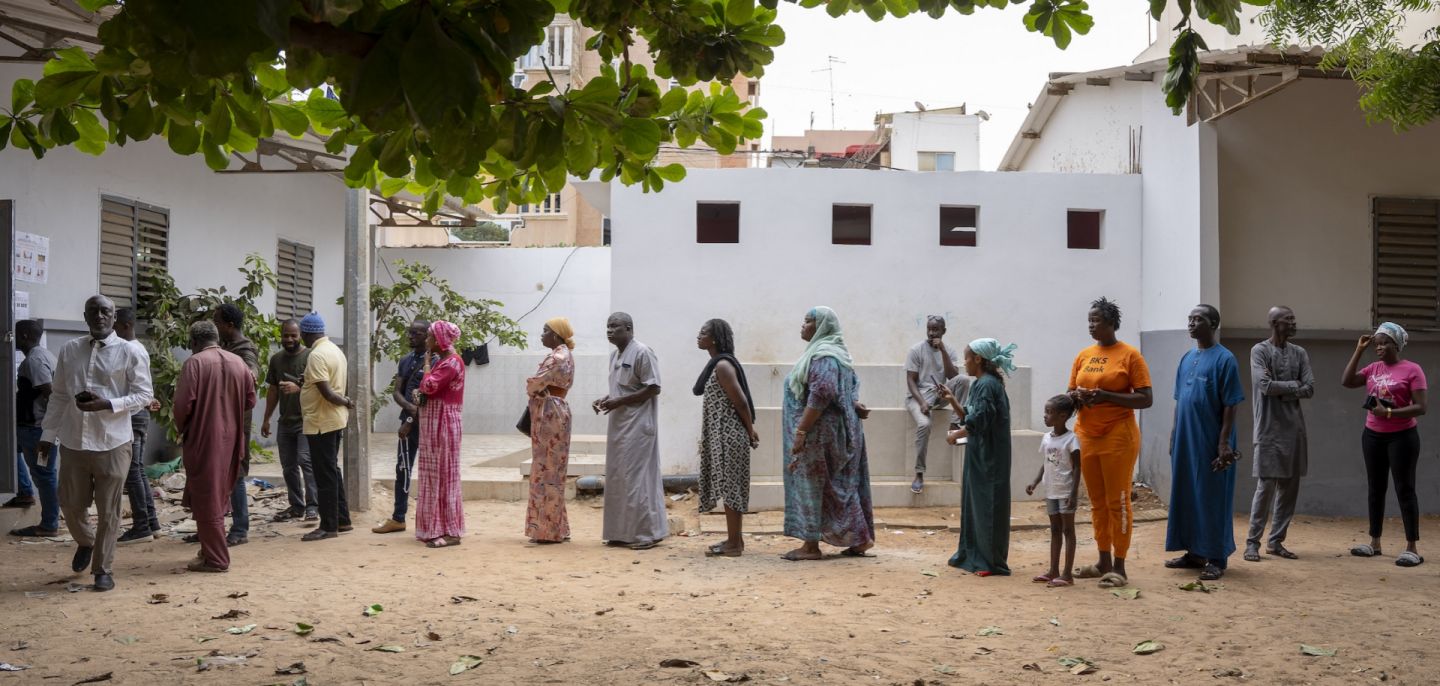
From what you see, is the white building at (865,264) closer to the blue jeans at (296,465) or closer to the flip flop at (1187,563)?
the blue jeans at (296,465)

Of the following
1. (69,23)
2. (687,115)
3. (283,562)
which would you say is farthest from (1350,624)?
(69,23)

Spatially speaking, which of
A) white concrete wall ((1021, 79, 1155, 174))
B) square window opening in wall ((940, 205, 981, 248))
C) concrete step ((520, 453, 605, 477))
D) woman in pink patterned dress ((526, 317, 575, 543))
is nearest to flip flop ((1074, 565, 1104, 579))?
woman in pink patterned dress ((526, 317, 575, 543))

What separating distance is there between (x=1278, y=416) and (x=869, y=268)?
535 centimetres

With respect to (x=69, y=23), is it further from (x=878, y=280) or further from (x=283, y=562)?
(x=878, y=280)

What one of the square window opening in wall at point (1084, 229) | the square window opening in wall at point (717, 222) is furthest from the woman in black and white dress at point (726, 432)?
the square window opening in wall at point (1084, 229)

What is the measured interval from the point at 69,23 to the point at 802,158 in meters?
16.1

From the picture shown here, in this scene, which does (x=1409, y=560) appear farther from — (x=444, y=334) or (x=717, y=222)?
(x=717, y=222)

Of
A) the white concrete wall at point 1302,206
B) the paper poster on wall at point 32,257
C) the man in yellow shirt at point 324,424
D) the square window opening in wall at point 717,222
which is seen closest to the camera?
the man in yellow shirt at point 324,424

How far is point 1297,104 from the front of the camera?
11.5 meters

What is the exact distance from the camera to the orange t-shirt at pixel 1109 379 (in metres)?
6.77

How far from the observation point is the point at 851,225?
13008mm

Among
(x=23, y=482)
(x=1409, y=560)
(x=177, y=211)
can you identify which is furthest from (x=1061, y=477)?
(x=177, y=211)

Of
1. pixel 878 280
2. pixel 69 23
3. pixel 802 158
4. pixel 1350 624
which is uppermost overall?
pixel 802 158

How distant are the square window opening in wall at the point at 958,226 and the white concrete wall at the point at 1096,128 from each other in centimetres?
203
